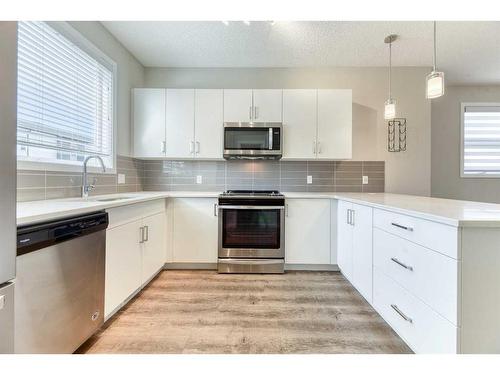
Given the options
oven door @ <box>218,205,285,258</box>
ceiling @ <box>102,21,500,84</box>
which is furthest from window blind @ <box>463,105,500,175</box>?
oven door @ <box>218,205,285,258</box>

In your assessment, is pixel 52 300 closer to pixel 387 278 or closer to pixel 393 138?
pixel 387 278

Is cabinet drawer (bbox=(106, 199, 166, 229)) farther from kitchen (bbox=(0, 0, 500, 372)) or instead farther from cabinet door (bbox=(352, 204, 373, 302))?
cabinet door (bbox=(352, 204, 373, 302))

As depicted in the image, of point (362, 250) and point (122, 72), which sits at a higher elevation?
point (122, 72)

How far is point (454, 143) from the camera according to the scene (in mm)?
4023

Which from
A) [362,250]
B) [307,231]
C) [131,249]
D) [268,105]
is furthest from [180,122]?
[362,250]

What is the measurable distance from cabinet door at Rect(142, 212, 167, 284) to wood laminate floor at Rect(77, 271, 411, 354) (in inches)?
6.8

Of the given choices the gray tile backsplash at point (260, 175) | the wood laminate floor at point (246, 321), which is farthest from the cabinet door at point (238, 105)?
the wood laminate floor at point (246, 321)

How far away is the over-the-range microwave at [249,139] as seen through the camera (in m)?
3.00

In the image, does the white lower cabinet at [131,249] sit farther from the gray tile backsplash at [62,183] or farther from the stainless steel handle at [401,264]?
the stainless steel handle at [401,264]

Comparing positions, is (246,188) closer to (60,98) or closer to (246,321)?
(246,321)

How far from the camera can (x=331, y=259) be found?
2.88 meters

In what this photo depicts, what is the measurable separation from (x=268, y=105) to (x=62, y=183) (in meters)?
2.13
